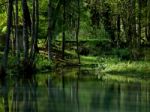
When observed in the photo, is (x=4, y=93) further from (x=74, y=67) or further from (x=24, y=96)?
(x=74, y=67)

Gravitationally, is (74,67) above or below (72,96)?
below

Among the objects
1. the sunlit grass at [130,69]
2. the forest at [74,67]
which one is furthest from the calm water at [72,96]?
the sunlit grass at [130,69]

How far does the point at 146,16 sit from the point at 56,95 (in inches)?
1377

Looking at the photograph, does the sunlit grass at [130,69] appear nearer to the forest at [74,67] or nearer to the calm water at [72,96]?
the forest at [74,67]

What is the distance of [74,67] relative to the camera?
145 feet

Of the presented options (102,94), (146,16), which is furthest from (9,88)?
(146,16)

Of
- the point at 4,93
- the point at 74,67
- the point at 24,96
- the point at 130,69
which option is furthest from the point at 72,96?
the point at 74,67

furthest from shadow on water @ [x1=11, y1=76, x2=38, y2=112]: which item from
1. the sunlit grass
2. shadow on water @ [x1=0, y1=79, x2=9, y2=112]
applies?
the sunlit grass

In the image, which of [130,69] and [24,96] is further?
[130,69]

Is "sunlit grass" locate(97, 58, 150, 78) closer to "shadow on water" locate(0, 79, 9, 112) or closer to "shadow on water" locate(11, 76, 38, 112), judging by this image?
"shadow on water" locate(11, 76, 38, 112)

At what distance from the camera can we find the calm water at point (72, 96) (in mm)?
18780

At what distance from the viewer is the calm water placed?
18780mm

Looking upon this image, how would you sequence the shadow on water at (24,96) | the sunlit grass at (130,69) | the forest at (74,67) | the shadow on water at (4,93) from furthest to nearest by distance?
the sunlit grass at (130,69) → the forest at (74,67) → the shadow on water at (4,93) → the shadow on water at (24,96)

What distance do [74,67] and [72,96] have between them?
21238mm
